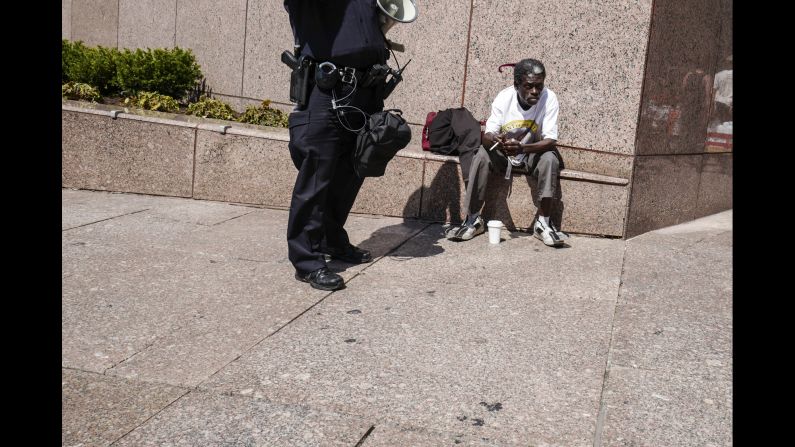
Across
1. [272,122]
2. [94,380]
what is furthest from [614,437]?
[272,122]

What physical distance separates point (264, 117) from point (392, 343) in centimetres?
416

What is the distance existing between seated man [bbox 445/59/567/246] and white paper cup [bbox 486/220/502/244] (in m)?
0.19

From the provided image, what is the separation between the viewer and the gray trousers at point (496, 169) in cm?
578

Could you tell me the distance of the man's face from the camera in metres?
5.68

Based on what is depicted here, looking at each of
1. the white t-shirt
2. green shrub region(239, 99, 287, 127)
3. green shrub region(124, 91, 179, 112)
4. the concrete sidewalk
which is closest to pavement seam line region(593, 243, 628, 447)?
the concrete sidewalk

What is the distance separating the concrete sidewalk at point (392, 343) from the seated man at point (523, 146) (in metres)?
0.24

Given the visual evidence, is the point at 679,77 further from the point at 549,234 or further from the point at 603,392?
the point at 603,392

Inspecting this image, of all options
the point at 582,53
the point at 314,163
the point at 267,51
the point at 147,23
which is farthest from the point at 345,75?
the point at 147,23

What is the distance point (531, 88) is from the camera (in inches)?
225

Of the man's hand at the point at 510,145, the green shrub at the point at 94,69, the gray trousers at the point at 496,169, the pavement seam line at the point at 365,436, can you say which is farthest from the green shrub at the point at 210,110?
the pavement seam line at the point at 365,436

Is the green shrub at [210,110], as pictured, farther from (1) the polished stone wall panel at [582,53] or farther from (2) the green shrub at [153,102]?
(1) the polished stone wall panel at [582,53]
